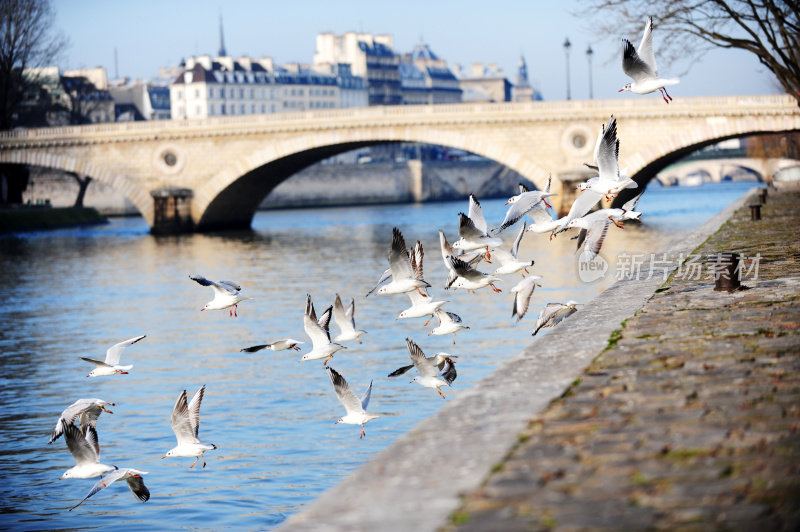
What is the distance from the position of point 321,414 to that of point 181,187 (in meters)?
42.4

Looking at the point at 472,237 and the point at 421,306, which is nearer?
the point at 421,306

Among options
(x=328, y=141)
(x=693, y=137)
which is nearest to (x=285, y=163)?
(x=328, y=141)

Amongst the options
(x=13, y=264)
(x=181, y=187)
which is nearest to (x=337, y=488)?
(x=13, y=264)

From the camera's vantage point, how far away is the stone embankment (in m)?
4.39

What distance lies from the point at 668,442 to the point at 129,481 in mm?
4683

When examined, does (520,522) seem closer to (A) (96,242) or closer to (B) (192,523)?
(B) (192,523)

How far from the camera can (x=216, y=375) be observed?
15.0 meters

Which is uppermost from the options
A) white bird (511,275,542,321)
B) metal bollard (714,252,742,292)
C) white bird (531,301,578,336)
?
metal bollard (714,252,742,292)

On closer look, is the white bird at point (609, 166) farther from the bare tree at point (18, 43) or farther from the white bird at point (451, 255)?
the bare tree at point (18, 43)

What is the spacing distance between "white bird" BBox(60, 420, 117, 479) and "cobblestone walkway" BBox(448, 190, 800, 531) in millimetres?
3491

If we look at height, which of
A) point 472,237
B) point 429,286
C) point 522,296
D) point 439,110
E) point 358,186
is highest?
point 439,110

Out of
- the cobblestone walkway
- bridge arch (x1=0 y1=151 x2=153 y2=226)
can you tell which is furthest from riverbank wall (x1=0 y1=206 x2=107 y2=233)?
the cobblestone walkway

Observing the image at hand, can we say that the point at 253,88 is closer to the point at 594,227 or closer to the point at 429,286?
the point at 594,227

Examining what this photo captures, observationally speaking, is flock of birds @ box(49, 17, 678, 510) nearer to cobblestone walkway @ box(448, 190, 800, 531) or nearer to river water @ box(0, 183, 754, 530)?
river water @ box(0, 183, 754, 530)
